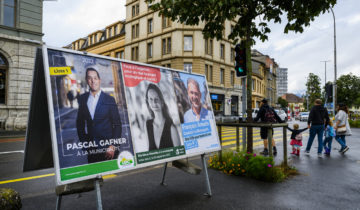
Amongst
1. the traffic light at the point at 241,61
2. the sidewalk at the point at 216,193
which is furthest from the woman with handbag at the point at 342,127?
the traffic light at the point at 241,61

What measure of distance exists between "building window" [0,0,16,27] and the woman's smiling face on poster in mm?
17392

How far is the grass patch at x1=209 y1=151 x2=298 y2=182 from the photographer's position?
4.78 m

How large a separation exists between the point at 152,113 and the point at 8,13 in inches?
707

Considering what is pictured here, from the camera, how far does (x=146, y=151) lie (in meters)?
3.06

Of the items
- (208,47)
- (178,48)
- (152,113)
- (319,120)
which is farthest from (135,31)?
(152,113)

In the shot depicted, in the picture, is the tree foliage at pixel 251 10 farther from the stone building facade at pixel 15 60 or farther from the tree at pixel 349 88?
the tree at pixel 349 88

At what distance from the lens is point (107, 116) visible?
9.09 ft

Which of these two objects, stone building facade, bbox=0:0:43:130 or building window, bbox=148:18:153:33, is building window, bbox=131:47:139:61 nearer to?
building window, bbox=148:18:153:33

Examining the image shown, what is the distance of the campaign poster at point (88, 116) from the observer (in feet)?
7.90

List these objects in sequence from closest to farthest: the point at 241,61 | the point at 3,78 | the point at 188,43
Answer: the point at 241,61 → the point at 3,78 → the point at 188,43

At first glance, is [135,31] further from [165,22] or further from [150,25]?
[165,22]

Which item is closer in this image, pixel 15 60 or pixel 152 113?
pixel 152 113

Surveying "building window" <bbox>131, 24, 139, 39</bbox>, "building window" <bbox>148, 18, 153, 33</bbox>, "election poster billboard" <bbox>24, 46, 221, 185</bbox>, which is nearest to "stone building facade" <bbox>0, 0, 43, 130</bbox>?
"election poster billboard" <bbox>24, 46, 221, 185</bbox>

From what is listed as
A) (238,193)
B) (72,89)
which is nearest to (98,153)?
(72,89)
